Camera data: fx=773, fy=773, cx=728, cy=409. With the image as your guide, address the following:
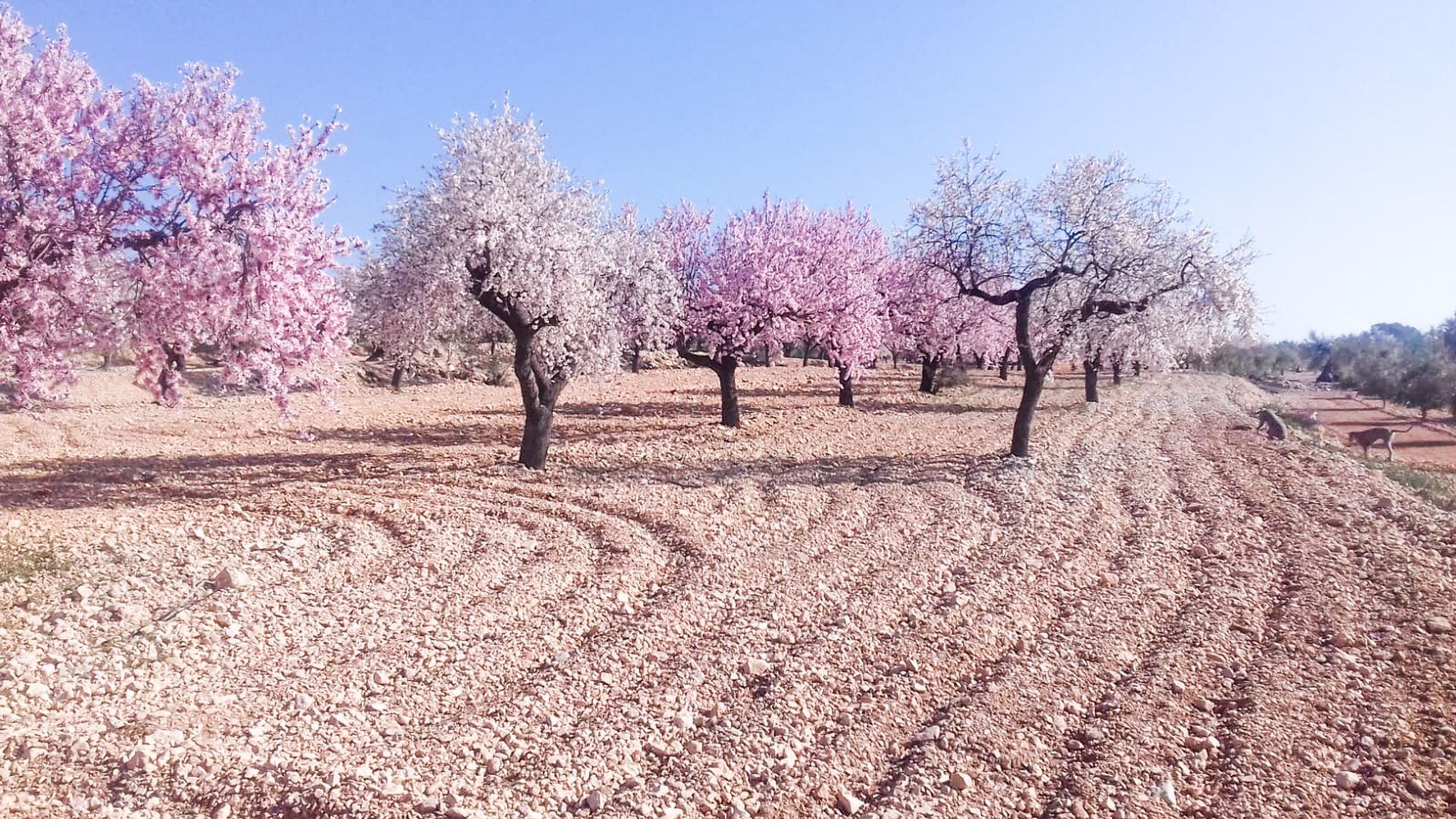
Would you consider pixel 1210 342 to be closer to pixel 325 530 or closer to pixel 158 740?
pixel 325 530

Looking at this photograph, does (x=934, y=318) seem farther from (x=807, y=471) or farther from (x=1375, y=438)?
(x=807, y=471)

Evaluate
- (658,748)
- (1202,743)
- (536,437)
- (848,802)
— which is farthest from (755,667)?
(536,437)

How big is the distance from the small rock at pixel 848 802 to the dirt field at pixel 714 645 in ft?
0.09

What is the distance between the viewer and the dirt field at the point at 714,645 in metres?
5.30

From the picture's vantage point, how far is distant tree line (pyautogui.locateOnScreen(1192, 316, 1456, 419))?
157 feet

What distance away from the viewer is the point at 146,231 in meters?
9.77

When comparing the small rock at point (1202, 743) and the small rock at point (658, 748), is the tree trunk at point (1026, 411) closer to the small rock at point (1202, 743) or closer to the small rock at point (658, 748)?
the small rock at point (1202, 743)

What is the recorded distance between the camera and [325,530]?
10.9m

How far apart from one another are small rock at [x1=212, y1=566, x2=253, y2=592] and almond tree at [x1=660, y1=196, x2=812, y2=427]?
14.8 m

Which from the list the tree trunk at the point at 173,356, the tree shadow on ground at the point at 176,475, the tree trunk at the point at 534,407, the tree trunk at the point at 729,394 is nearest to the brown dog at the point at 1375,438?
the tree trunk at the point at 729,394

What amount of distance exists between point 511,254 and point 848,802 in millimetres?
11632

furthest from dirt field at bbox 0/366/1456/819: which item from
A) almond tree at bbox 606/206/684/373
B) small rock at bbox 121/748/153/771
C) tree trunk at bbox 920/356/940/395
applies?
tree trunk at bbox 920/356/940/395

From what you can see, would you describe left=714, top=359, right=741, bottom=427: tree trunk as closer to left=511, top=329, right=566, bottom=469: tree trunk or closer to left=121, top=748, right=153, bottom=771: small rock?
left=511, top=329, right=566, bottom=469: tree trunk

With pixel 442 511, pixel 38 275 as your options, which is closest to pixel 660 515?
pixel 442 511
